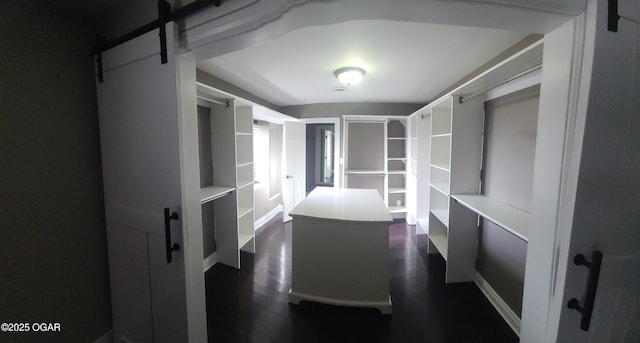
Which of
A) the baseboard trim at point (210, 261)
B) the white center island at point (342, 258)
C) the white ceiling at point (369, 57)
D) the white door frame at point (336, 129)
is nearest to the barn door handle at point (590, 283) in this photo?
the white center island at point (342, 258)

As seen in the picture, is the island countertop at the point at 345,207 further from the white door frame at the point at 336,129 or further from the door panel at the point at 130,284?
the white door frame at the point at 336,129

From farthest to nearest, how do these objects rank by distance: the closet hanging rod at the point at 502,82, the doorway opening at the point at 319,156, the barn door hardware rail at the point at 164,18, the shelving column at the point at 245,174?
the doorway opening at the point at 319,156, the shelving column at the point at 245,174, the closet hanging rod at the point at 502,82, the barn door hardware rail at the point at 164,18

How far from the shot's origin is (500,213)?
174 cm

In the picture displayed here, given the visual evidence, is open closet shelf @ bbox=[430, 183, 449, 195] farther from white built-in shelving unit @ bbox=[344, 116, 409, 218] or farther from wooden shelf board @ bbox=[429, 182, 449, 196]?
white built-in shelving unit @ bbox=[344, 116, 409, 218]

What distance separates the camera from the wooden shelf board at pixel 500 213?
1.42 meters

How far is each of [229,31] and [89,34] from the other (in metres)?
1.21

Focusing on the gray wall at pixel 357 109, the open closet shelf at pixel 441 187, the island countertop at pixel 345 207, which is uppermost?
the gray wall at pixel 357 109

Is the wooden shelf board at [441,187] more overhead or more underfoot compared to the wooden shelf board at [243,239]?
more overhead

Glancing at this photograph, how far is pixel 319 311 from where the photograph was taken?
194 cm

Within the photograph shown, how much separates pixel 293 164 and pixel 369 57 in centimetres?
272

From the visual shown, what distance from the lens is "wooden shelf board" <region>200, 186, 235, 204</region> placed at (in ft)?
7.00

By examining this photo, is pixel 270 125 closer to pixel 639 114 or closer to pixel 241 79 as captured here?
pixel 241 79

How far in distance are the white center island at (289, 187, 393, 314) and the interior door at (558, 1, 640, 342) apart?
109 centimetres

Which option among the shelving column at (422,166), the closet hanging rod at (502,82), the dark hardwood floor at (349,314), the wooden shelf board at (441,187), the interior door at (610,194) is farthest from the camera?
the shelving column at (422,166)
